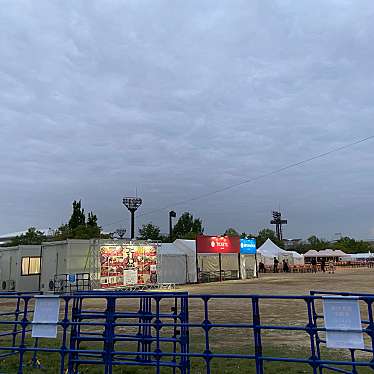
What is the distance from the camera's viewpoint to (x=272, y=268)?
52.3m

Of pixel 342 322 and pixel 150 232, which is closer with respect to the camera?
pixel 342 322

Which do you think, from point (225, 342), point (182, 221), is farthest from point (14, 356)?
point (182, 221)

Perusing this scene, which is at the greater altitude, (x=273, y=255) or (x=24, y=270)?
(x=273, y=255)

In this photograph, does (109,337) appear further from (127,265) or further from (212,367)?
(127,265)

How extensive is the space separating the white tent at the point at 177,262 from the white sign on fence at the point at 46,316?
85.4ft

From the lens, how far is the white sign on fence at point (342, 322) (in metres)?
5.22

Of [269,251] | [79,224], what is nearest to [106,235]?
[79,224]

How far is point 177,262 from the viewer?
34812 millimetres

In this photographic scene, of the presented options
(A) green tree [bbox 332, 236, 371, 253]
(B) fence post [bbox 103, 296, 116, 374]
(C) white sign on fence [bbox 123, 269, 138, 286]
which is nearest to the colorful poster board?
(C) white sign on fence [bbox 123, 269, 138, 286]

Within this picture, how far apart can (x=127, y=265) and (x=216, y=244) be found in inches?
374

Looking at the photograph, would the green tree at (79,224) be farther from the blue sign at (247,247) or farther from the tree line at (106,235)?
the blue sign at (247,247)

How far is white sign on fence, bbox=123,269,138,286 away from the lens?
92.5 ft

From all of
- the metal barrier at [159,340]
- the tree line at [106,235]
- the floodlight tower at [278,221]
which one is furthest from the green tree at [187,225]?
the metal barrier at [159,340]

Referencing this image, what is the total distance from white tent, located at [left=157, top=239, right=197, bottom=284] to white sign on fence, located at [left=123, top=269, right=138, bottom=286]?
150 inches
